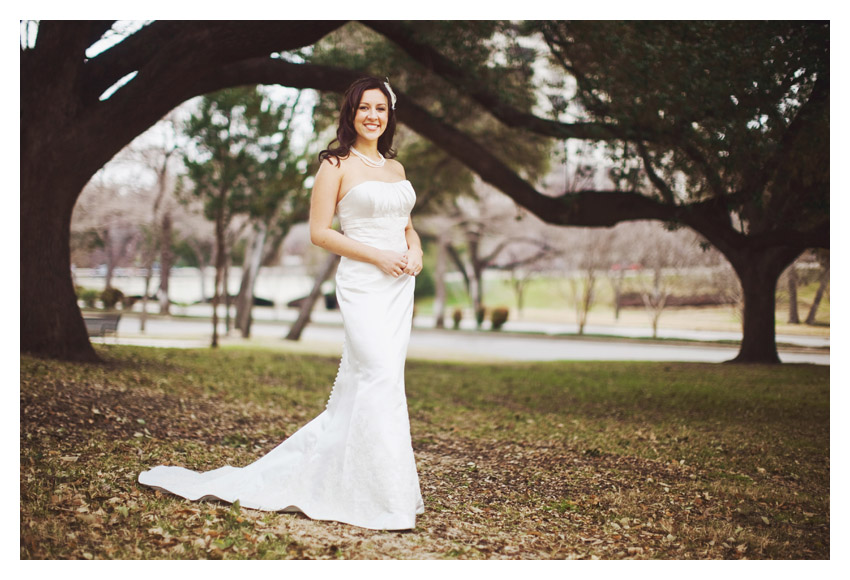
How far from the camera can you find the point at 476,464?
15.3 feet

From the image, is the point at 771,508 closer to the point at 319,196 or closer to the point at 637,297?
the point at 319,196

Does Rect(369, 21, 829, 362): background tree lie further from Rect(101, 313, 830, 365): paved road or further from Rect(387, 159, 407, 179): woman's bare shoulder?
Rect(387, 159, 407, 179): woman's bare shoulder

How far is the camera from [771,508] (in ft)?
12.4

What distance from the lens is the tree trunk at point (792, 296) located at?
8953mm

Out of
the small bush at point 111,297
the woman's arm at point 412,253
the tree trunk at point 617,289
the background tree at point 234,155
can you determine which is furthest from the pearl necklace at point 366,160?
the tree trunk at point 617,289

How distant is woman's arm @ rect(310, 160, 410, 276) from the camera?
328 centimetres

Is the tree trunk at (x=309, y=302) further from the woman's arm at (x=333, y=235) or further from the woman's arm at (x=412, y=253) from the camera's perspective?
the woman's arm at (x=333, y=235)

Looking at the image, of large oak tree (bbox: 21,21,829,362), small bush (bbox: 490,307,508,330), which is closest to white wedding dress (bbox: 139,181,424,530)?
large oak tree (bbox: 21,21,829,362)

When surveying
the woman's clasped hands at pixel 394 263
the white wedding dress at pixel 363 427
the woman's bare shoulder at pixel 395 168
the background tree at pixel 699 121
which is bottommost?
the white wedding dress at pixel 363 427

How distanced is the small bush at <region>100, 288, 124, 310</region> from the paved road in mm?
397

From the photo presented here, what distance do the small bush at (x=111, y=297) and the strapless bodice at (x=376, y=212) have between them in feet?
36.4

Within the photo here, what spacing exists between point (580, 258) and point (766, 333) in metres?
10.1

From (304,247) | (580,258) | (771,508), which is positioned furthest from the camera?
(304,247)

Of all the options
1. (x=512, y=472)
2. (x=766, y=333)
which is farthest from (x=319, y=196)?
(x=766, y=333)
